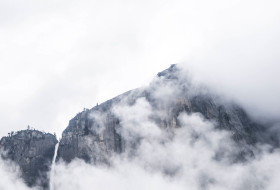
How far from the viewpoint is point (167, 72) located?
11131 cm

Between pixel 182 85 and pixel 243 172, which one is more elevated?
pixel 182 85

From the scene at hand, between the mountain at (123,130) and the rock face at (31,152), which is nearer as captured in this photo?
the mountain at (123,130)

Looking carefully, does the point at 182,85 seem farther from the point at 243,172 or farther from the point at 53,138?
the point at 53,138

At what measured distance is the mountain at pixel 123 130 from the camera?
332 feet

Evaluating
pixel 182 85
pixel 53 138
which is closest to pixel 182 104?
pixel 182 85

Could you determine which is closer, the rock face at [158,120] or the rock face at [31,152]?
the rock face at [158,120]

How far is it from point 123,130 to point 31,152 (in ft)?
104

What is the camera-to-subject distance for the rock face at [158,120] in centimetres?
10125

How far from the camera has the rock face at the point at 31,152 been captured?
110938mm

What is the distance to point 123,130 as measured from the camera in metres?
106

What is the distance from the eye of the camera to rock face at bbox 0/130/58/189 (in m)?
111

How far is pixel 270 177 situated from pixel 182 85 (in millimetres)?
35208

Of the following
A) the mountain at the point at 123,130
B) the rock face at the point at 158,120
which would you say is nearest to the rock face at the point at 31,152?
the mountain at the point at 123,130

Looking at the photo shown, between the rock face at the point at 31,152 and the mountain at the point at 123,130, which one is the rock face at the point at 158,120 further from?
the rock face at the point at 31,152
